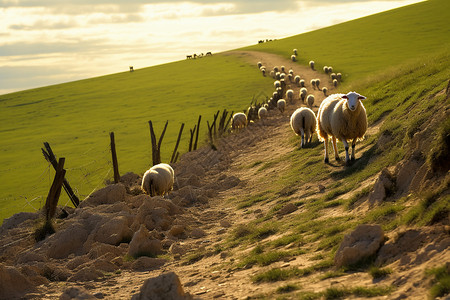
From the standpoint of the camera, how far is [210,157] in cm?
2547

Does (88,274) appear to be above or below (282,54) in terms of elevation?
below

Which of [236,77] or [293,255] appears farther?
[236,77]

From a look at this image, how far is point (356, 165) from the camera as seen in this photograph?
1387 centimetres

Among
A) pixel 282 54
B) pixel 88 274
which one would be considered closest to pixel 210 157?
pixel 88 274

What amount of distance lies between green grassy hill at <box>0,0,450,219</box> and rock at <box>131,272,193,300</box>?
2479cm

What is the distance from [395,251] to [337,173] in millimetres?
7142

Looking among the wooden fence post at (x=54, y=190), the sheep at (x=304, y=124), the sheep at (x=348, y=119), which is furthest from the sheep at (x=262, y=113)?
the wooden fence post at (x=54, y=190)

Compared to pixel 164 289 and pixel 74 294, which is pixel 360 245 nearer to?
pixel 164 289

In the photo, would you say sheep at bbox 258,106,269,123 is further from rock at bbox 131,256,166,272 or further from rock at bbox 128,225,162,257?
rock at bbox 131,256,166,272

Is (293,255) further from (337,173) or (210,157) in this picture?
(210,157)

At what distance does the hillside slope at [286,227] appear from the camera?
698 centimetres

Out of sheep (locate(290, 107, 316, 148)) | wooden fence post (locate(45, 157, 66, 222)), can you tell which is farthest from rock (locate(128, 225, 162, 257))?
sheep (locate(290, 107, 316, 148))

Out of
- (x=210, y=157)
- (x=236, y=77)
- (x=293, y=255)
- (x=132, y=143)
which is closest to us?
(x=293, y=255)

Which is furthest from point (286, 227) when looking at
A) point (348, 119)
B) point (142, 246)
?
point (348, 119)
